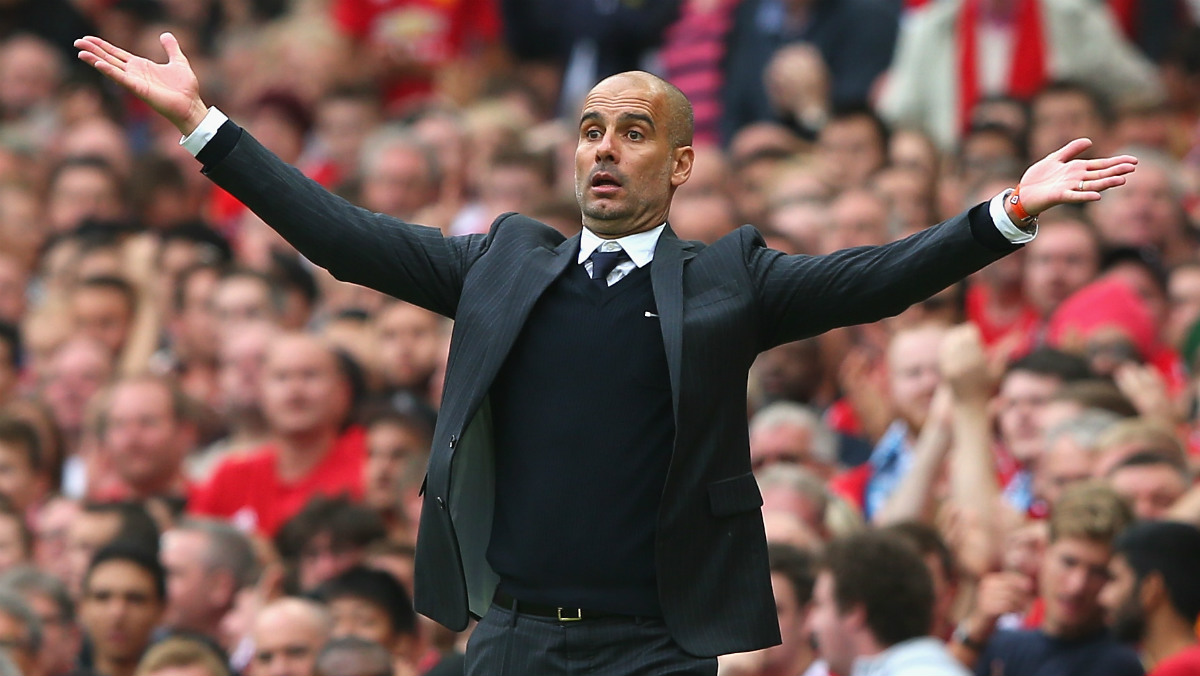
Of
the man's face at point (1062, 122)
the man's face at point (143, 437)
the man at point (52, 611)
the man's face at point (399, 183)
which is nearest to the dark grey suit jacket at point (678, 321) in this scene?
the man at point (52, 611)

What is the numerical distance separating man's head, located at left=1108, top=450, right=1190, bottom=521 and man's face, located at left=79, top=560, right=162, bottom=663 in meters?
3.84

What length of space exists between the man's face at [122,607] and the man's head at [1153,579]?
A: 3886 mm

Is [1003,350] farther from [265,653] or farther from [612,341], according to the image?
[612,341]

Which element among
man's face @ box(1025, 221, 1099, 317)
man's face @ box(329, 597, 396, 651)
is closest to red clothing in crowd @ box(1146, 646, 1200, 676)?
man's face @ box(329, 597, 396, 651)

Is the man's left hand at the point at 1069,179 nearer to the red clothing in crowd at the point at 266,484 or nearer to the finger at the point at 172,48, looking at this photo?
the finger at the point at 172,48

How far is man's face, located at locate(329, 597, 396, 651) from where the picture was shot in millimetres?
7621

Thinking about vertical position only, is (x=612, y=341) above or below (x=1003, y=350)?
below

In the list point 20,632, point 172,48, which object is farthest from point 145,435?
point 172,48

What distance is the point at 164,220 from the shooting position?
1327 cm

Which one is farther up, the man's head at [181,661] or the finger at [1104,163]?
the finger at [1104,163]

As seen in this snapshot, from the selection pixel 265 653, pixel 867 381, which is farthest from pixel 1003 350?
pixel 265 653

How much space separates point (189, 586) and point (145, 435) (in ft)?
4.96

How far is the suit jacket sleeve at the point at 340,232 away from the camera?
4.68 metres

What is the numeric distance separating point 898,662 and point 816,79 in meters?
6.78
